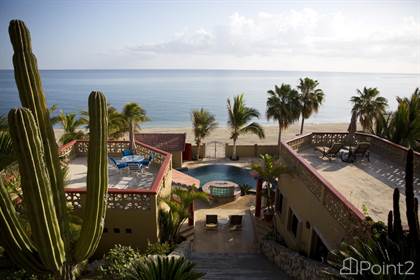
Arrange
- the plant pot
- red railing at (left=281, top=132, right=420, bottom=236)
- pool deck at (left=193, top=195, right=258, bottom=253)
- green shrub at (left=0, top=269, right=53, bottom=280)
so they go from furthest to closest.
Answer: the plant pot
pool deck at (left=193, top=195, right=258, bottom=253)
red railing at (left=281, top=132, right=420, bottom=236)
green shrub at (left=0, top=269, right=53, bottom=280)

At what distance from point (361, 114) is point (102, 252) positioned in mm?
20113

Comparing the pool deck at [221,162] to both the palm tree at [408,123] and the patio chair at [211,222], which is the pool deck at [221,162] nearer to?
the patio chair at [211,222]

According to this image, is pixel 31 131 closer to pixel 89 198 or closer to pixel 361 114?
pixel 89 198

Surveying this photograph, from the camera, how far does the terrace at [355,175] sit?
8.20m

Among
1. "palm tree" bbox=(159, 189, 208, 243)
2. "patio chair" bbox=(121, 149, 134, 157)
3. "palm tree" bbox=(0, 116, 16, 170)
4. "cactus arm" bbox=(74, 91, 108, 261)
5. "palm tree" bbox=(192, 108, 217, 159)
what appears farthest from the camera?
"palm tree" bbox=(192, 108, 217, 159)

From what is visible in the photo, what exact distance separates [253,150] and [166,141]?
27.5 ft

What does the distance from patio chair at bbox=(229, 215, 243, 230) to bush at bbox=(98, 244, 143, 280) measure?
224 inches

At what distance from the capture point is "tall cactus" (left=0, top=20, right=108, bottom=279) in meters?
5.29

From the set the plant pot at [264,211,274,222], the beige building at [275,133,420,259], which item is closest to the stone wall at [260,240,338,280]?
the beige building at [275,133,420,259]

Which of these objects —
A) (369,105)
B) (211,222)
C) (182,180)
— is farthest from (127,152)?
(369,105)

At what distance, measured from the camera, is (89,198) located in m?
6.70

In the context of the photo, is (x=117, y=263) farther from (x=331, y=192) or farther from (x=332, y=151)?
(x=332, y=151)

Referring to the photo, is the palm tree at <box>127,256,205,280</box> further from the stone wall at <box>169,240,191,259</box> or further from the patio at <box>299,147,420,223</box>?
the patio at <box>299,147,420,223</box>

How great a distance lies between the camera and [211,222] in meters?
13.1
